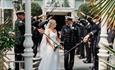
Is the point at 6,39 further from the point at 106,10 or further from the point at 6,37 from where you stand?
the point at 106,10

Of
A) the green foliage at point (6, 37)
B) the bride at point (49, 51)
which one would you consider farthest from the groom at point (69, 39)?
the green foliage at point (6, 37)

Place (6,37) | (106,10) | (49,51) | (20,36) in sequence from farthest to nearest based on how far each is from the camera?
(20,36)
(49,51)
(6,37)
(106,10)

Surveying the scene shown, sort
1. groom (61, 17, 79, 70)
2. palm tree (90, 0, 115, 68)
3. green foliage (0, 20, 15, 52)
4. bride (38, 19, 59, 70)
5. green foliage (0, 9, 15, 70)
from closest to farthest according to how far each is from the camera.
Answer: palm tree (90, 0, 115, 68)
green foliage (0, 9, 15, 70)
green foliage (0, 20, 15, 52)
bride (38, 19, 59, 70)
groom (61, 17, 79, 70)

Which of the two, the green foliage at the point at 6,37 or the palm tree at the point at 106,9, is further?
the green foliage at the point at 6,37

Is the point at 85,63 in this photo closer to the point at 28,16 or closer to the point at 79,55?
the point at 79,55

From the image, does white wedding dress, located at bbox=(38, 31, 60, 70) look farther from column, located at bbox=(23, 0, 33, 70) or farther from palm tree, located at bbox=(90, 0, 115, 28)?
palm tree, located at bbox=(90, 0, 115, 28)

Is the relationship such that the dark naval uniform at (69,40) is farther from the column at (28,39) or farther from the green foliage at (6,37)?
the green foliage at (6,37)

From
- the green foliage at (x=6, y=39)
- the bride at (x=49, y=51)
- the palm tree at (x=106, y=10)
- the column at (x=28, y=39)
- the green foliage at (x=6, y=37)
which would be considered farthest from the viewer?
the bride at (x=49, y=51)

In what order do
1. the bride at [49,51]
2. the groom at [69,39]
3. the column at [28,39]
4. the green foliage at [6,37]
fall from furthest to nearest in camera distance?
1. the groom at [69,39]
2. the bride at [49,51]
3. the column at [28,39]
4. the green foliage at [6,37]

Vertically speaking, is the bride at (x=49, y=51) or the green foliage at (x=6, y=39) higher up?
the green foliage at (x=6, y=39)

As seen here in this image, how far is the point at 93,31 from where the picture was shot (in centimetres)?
1134

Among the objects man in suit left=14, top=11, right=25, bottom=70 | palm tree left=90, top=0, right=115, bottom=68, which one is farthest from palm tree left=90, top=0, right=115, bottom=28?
man in suit left=14, top=11, right=25, bottom=70

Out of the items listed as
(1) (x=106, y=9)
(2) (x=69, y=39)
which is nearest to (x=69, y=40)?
(2) (x=69, y=39)

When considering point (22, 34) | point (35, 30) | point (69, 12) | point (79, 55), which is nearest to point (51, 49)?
point (22, 34)
